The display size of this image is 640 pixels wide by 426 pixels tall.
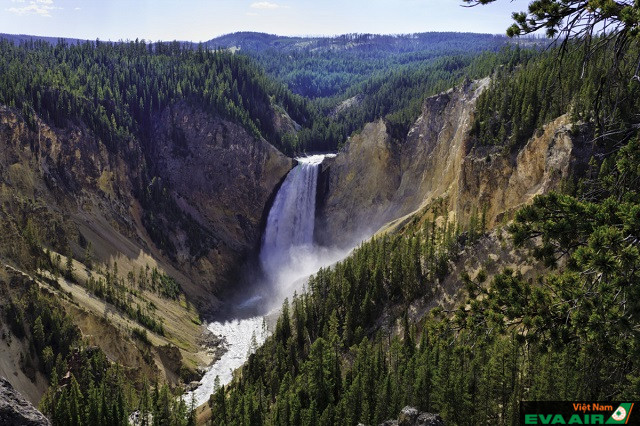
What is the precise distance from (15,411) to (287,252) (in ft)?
267

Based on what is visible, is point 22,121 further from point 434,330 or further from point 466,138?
point 434,330

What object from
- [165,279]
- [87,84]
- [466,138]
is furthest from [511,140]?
[87,84]

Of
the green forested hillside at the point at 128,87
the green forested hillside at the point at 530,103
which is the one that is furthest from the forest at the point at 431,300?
the green forested hillside at the point at 128,87

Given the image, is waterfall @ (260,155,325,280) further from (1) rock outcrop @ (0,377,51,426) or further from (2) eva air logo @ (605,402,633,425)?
(2) eva air logo @ (605,402,633,425)

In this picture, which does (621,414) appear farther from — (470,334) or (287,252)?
(287,252)

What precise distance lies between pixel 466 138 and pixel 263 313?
39212 millimetres

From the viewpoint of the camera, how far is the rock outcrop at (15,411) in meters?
15.3

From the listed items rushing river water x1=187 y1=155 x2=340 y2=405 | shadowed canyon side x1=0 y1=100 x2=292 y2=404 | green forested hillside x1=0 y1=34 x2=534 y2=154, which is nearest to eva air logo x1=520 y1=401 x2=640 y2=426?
shadowed canyon side x1=0 y1=100 x2=292 y2=404

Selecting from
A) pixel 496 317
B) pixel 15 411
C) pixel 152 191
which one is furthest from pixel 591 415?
pixel 152 191

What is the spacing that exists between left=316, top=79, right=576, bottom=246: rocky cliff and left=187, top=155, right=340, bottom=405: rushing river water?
2528 millimetres

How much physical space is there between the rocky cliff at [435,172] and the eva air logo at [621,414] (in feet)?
120

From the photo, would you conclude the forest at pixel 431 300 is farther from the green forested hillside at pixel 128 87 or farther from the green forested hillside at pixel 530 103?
the green forested hillside at pixel 128 87

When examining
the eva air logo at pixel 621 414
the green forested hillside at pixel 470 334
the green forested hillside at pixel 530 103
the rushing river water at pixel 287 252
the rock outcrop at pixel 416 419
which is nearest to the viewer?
the green forested hillside at pixel 470 334

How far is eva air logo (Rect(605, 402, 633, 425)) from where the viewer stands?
39.4 feet
